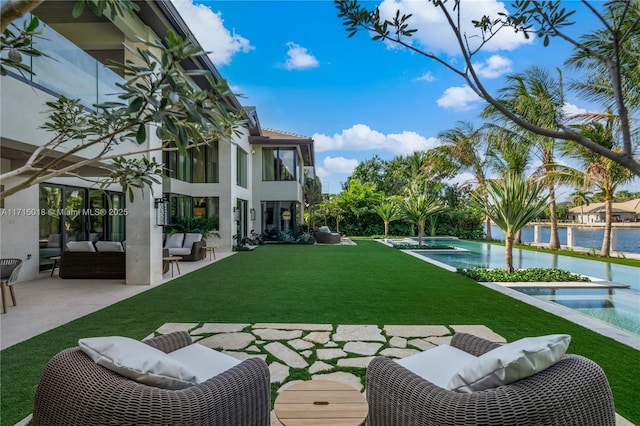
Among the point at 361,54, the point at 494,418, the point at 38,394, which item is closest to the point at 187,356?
the point at 38,394

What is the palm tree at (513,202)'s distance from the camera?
8.33 m

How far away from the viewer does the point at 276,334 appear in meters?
4.46

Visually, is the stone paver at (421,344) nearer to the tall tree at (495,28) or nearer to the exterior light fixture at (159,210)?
the tall tree at (495,28)

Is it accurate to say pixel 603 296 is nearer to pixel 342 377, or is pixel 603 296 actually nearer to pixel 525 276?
pixel 525 276

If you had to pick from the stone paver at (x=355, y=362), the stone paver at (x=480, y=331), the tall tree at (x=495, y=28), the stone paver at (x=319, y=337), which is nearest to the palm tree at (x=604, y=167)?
the stone paver at (x=480, y=331)

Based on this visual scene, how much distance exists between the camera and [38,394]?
69.9 inches

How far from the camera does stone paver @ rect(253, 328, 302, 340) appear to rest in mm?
4348

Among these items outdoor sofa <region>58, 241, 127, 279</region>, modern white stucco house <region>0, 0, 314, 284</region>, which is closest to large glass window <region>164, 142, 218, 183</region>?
modern white stucco house <region>0, 0, 314, 284</region>

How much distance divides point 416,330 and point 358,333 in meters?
0.78

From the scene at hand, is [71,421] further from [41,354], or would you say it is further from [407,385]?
[41,354]

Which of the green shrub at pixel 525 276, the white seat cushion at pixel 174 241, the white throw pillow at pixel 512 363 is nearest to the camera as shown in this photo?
the white throw pillow at pixel 512 363

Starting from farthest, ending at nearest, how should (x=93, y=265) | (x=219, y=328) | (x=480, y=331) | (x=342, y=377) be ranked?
(x=93, y=265) → (x=219, y=328) → (x=480, y=331) → (x=342, y=377)

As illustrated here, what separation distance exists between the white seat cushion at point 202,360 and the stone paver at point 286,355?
105 cm

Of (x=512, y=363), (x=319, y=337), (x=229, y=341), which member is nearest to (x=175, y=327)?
(x=229, y=341)
